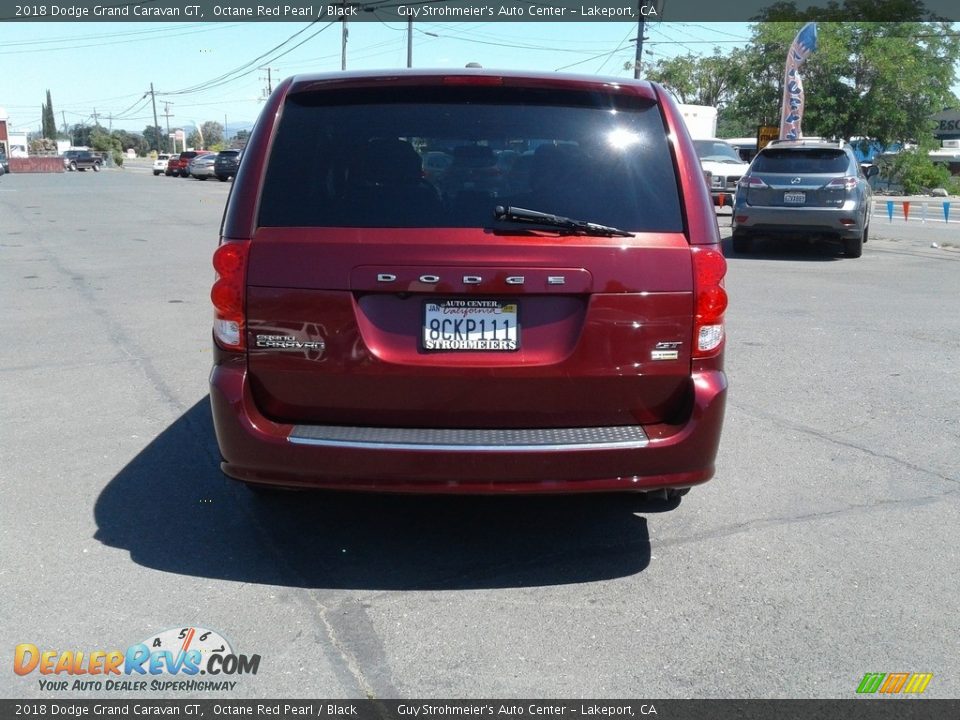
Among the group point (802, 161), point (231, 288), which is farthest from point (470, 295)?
Result: point (802, 161)

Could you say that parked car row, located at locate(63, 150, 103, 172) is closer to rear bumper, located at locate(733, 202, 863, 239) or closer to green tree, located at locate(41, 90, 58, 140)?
rear bumper, located at locate(733, 202, 863, 239)

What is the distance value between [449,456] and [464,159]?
1.16 metres

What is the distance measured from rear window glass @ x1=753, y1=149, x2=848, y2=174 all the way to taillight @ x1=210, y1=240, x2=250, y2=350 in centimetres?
1238

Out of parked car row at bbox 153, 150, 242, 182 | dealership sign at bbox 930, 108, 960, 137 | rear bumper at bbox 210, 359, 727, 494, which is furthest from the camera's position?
dealership sign at bbox 930, 108, 960, 137

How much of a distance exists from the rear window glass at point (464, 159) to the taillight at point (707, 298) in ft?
0.56

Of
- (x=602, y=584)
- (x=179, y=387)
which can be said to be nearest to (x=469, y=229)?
(x=602, y=584)

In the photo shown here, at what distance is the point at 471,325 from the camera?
12.0ft

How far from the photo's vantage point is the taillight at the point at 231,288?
12.1ft

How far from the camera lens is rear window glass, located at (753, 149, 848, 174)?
14492 mm

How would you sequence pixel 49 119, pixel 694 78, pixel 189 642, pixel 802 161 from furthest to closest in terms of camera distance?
1. pixel 49 119
2. pixel 694 78
3. pixel 802 161
4. pixel 189 642

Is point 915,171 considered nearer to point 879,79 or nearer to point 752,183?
point 879,79

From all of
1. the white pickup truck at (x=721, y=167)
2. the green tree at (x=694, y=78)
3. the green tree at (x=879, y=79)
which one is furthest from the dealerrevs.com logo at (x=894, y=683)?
the green tree at (x=694, y=78)

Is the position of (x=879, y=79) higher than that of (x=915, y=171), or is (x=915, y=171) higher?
(x=879, y=79)

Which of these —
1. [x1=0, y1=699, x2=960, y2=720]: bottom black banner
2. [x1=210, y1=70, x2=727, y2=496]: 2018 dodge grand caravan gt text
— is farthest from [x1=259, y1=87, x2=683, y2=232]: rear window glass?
[x1=0, y1=699, x2=960, y2=720]: bottom black banner
